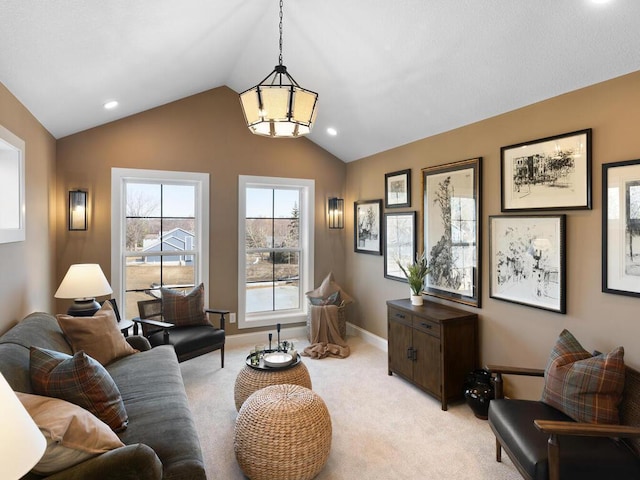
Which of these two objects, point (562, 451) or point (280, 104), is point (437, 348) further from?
point (280, 104)

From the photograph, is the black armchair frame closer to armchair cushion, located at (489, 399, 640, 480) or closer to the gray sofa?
the gray sofa

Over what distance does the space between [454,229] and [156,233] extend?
344cm

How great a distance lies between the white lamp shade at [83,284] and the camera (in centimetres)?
331

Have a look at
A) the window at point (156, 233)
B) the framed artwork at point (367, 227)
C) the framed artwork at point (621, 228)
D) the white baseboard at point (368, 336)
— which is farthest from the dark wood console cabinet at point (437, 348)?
the window at point (156, 233)

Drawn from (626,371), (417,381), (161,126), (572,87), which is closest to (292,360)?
(417,381)

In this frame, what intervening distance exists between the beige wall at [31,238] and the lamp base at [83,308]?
0.29m

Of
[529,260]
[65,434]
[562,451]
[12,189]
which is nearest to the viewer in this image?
[65,434]

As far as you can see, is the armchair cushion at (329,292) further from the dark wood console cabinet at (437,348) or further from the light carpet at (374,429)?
the dark wood console cabinet at (437,348)

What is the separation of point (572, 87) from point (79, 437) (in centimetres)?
351

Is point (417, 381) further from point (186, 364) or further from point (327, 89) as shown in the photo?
point (327, 89)

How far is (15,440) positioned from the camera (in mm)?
903

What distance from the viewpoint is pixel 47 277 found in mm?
3631

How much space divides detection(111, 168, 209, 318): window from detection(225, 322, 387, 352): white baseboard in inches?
35.0

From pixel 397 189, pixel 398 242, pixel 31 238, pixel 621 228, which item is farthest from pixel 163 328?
pixel 621 228
